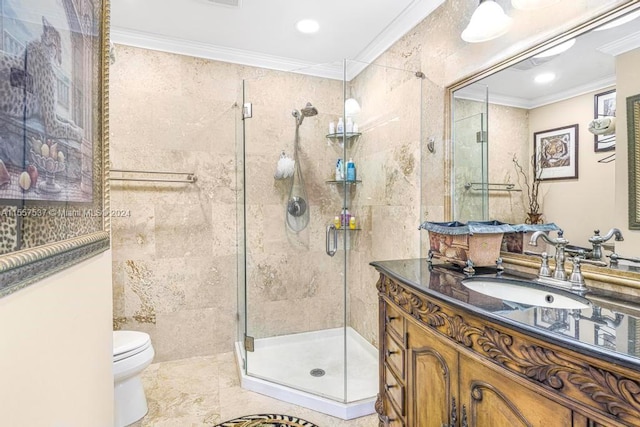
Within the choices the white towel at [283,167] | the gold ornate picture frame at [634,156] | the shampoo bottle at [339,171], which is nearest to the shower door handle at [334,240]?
the shampoo bottle at [339,171]

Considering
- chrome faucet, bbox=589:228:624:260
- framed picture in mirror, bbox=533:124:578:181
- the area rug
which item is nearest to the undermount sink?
chrome faucet, bbox=589:228:624:260

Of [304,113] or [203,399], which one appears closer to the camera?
[203,399]

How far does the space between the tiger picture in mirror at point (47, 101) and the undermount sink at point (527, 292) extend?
49.7 inches

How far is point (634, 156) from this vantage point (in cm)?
112

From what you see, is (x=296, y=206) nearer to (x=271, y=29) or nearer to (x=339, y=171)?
(x=339, y=171)

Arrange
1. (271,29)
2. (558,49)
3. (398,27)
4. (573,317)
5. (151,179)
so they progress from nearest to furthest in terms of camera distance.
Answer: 1. (573,317)
2. (558,49)
3. (398,27)
4. (271,29)
5. (151,179)

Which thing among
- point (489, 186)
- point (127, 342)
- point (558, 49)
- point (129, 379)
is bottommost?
point (129, 379)

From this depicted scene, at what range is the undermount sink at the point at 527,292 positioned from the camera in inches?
42.1

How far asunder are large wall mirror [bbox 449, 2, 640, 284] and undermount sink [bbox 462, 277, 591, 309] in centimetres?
25

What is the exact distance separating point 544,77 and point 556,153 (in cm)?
34

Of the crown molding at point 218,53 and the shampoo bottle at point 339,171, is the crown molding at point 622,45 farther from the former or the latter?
the crown molding at point 218,53

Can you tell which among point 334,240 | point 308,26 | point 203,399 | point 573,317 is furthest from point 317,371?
point 308,26

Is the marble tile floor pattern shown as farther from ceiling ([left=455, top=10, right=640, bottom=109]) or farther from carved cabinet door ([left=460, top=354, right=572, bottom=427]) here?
ceiling ([left=455, top=10, right=640, bottom=109])

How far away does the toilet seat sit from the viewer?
1787 mm
